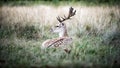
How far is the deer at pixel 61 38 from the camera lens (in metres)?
4.71

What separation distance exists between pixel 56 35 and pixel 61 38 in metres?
0.13

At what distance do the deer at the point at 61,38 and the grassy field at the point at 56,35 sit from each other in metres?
0.07

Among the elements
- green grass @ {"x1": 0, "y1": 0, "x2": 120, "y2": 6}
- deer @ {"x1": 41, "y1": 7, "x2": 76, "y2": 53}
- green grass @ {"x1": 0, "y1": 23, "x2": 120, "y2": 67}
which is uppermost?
green grass @ {"x1": 0, "y1": 0, "x2": 120, "y2": 6}

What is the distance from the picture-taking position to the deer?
4.71 metres

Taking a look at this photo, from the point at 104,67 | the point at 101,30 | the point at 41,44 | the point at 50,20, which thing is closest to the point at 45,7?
the point at 50,20

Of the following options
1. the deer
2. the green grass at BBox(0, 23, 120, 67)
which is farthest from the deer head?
the green grass at BBox(0, 23, 120, 67)

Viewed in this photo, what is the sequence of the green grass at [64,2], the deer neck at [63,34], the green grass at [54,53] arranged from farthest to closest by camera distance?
the green grass at [64,2], the deer neck at [63,34], the green grass at [54,53]

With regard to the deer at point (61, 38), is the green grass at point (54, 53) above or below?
below

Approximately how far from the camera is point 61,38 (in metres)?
4.75

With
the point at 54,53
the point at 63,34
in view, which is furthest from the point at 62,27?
the point at 54,53

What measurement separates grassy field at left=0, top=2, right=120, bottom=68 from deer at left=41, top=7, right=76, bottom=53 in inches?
2.7

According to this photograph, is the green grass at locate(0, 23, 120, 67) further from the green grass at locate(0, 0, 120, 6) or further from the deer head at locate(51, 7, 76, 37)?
the green grass at locate(0, 0, 120, 6)

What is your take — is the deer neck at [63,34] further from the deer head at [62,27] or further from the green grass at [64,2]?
the green grass at [64,2]

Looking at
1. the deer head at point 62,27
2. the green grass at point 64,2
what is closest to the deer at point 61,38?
the deer head at point 62,27
